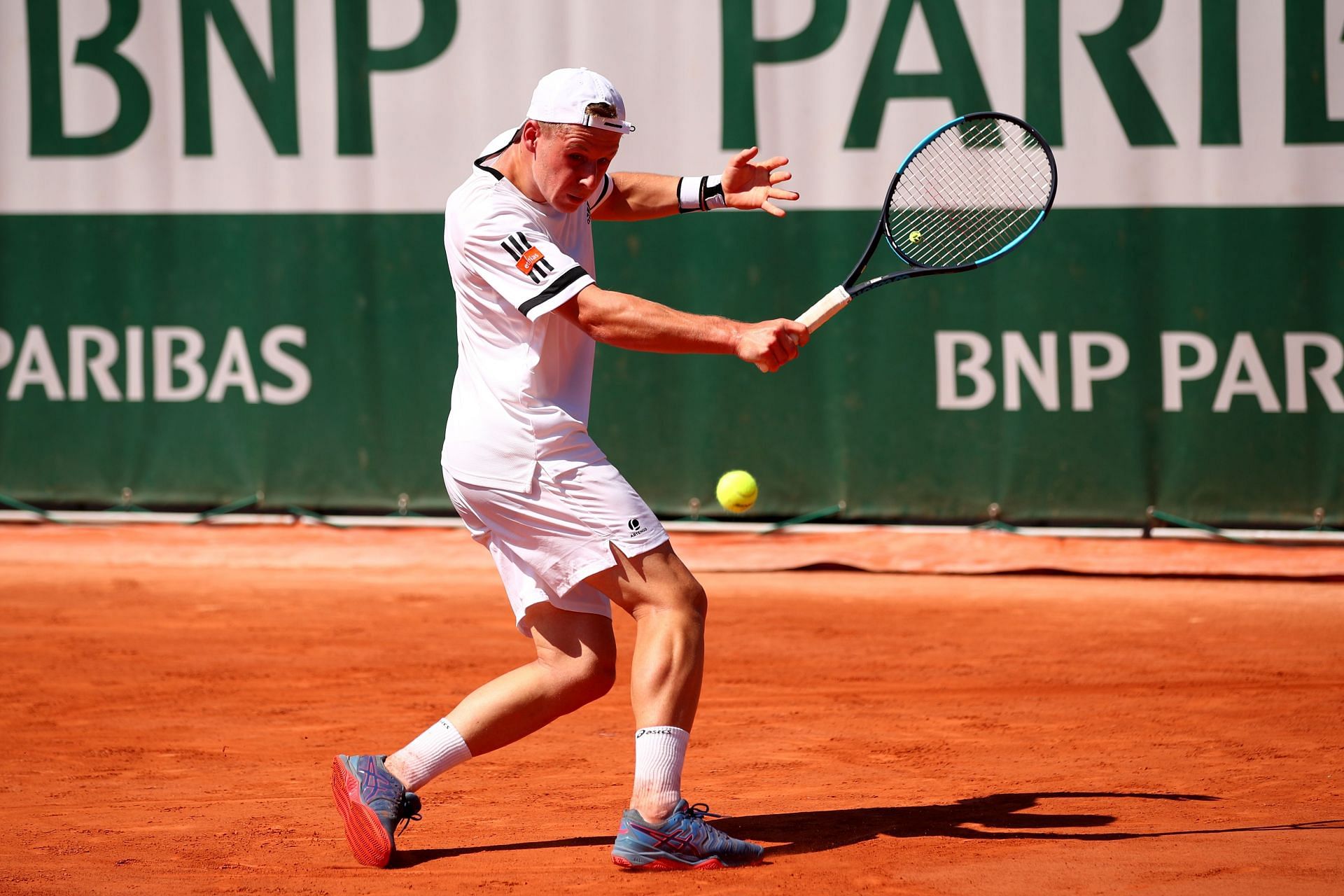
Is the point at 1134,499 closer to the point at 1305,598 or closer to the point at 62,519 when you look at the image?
the point at 1305,598

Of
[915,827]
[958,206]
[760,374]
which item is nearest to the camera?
[915,827]

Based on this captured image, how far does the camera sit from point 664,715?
3.08 meters

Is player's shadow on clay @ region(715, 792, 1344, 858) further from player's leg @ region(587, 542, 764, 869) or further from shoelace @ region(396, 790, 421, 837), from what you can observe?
shoelace @ region(396, 790, 421, 837)

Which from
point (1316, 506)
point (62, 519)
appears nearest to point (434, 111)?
point (62, 519)

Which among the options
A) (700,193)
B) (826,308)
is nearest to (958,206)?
(700,193)

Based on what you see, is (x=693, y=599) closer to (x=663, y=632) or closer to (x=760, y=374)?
(x=663, y=632)

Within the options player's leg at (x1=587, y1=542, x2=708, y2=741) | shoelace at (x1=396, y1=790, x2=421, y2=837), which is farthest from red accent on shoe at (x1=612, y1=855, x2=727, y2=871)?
shoelace at (x1=396, y1=790, x2=421, y2=837)

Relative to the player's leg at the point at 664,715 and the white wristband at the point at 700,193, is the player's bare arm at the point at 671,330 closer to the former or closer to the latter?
the player's leg at the point at 664,715

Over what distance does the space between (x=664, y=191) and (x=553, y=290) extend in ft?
2.51

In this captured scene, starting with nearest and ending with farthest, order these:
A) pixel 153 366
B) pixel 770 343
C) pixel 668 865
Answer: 1. pixel 770 343
2. pixel 668 865
3. pixel 153 366

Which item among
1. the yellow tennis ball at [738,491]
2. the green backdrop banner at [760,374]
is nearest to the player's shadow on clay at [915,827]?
the yellow tennis ball at [738,491]

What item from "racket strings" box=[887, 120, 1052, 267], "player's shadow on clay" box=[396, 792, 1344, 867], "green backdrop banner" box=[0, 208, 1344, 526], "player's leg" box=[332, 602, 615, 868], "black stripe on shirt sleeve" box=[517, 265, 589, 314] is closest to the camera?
"black stripe on shirt sleeve" box=[517, 265, 589, 314]

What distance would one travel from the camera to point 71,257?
7.71 metres

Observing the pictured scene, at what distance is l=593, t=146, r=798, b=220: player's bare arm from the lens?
366 centimetres
